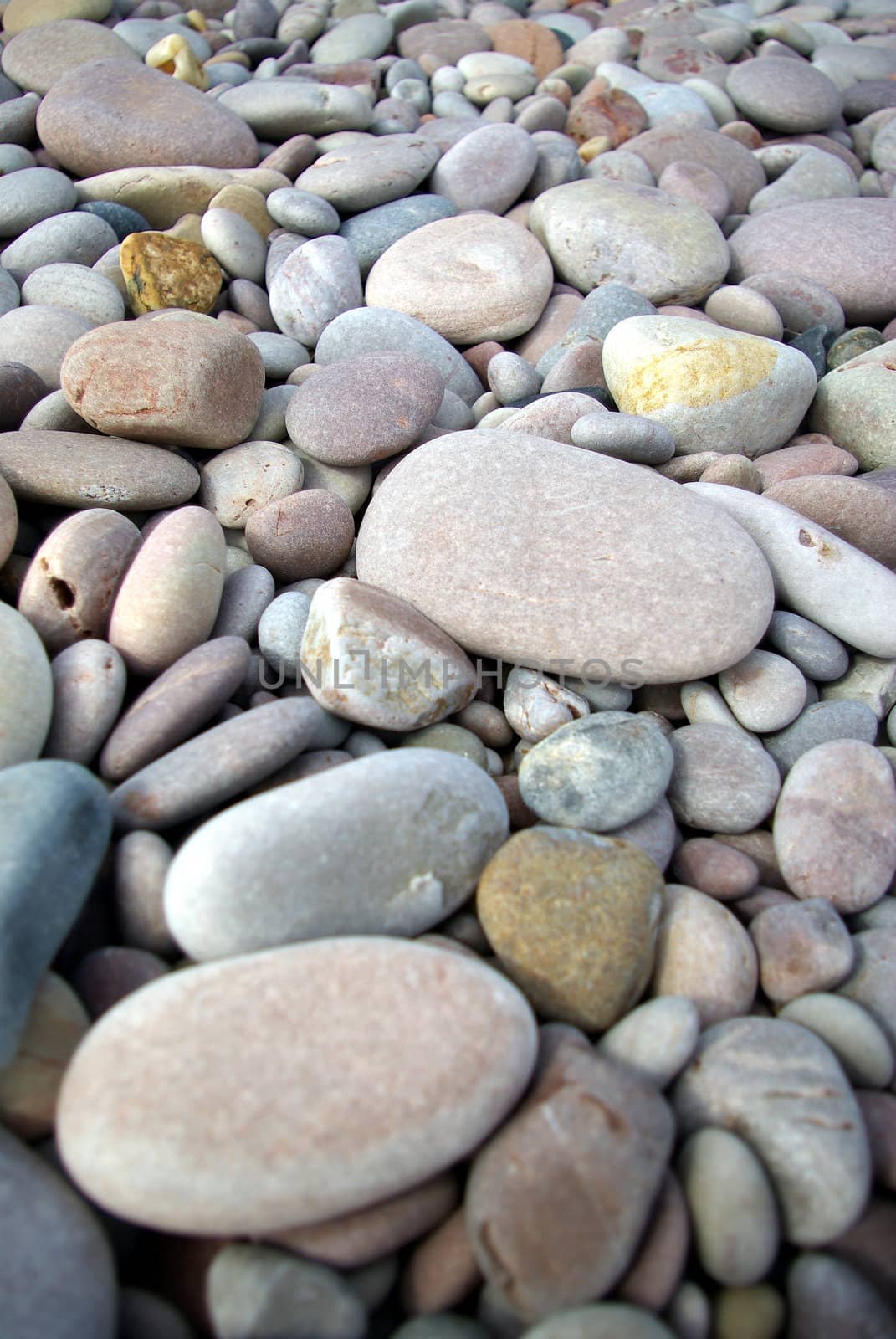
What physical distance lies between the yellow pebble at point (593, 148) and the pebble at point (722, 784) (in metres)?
3.58

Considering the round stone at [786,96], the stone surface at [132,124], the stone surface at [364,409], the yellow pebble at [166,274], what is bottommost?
the stone surface at [364,409]

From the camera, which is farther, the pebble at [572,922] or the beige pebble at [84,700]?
the beige pebble at [84,700]

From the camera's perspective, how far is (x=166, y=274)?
3043 millimetres

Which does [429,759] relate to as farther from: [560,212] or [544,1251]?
[560,212]

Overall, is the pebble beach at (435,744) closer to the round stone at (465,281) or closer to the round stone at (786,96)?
the round stone at (465,281)

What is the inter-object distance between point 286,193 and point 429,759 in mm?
→ 2808

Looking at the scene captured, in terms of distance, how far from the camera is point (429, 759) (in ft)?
5.52

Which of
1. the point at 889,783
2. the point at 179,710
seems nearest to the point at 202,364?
the point at 179,710

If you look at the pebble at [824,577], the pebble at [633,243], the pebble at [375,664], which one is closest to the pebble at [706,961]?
the pebble at [375,664]

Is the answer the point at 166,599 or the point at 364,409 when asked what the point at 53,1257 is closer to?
the point at 166,599

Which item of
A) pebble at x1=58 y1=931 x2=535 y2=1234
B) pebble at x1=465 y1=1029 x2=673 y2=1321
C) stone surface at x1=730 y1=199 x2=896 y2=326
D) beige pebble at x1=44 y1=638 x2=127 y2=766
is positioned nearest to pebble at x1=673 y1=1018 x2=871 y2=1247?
pebble at x1=465 y1=1029 x2=673 y2=1321

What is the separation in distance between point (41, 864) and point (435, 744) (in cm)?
85

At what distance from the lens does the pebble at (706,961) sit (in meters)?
1.59

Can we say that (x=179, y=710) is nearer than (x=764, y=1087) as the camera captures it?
No
